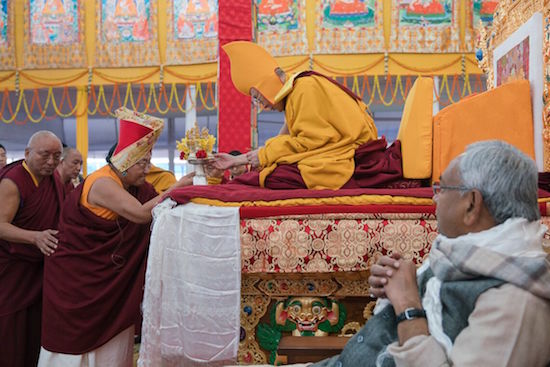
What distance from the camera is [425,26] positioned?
23.9 ft

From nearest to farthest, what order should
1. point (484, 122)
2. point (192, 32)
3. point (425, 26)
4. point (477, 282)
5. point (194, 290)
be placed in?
point (477, 282) < point (194, 290) < point (484, 122) < point (425, 26) < point (192, 32)

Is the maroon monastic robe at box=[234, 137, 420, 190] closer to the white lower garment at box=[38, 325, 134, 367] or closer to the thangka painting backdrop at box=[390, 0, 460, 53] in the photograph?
the white lower garment at box=[38, 325, 134, 367]

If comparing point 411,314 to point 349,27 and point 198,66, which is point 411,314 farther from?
point 198,66

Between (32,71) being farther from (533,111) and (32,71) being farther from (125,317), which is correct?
(533,111)

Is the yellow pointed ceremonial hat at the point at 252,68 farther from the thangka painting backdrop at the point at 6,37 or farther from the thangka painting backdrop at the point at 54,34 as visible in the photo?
the thangka painting backdrop at the point at 6,37

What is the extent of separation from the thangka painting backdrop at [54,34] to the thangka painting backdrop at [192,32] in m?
A: 1.23

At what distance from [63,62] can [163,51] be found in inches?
54.4

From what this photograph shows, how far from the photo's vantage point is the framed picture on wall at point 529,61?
2906mm

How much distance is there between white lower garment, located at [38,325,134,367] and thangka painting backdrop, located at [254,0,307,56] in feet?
16.6

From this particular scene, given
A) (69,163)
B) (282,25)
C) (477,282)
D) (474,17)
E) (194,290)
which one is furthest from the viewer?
(282,25)

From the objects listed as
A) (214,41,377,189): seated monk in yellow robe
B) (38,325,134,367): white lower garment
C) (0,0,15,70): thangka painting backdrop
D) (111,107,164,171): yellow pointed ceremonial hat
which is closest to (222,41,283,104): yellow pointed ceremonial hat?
(214,41,377,189): seated monk in yellow robe

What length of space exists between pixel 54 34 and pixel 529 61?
6.56 m

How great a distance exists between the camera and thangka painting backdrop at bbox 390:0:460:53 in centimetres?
724

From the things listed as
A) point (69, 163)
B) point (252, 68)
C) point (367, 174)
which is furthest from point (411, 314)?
point (69, 163)
